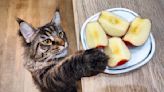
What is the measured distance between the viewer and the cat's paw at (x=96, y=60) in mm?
719

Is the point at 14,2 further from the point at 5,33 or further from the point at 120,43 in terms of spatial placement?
the point at 120,43

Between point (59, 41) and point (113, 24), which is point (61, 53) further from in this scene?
point (113, 24)

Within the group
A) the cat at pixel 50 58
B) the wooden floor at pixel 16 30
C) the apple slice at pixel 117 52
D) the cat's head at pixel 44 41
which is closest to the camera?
the apple slice at pixel 117 52

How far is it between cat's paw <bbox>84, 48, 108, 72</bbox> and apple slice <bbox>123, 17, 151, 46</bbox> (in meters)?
0.08

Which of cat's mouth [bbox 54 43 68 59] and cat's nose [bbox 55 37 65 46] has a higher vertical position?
cat's nose [bbox 55 37 65 46]

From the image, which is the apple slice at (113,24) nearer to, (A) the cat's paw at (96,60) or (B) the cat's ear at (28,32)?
(A) the cat's paw at (96,60)

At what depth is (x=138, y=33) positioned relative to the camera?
734 mm

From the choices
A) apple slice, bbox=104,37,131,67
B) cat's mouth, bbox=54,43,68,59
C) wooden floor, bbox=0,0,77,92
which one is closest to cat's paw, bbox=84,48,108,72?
apple slice, bbox=104,37,131,67

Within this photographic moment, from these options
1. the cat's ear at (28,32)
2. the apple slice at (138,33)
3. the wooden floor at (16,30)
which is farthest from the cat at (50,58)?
the wooden floor at (16,30)

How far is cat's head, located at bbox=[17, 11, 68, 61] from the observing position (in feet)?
3.31

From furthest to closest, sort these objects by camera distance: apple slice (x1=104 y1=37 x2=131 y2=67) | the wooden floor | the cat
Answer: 1. the wooden floor
2. the cat
3. apple slice (x1=104 y1=37 x2=131 y2=67)

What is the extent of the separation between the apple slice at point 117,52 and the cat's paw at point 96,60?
14mm

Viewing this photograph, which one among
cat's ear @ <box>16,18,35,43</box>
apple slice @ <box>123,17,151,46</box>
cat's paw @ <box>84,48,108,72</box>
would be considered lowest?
cat's paw @ <box>84,48,108,72</box>

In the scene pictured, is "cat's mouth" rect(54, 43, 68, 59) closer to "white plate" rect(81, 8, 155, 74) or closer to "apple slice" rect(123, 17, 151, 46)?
"white plate" rect(81, 8, 155, 74)
